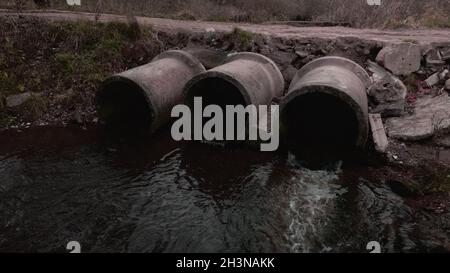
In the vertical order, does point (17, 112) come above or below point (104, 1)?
below

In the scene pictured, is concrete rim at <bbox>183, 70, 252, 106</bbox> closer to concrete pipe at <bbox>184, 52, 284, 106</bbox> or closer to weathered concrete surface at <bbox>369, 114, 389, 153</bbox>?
concrete pipe at <bbox>184, 52, 284, 106</bbox>

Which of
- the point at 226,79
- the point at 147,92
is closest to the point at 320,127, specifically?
the point at 226,79

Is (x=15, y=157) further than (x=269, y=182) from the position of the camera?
Yes

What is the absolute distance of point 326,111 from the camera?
10.5m

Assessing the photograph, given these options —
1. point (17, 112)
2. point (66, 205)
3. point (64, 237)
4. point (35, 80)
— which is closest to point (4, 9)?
point (35, 80)

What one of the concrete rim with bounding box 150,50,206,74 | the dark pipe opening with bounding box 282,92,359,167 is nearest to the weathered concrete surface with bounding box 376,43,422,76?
the dark pipe opening with bounding box 282,92,359,167

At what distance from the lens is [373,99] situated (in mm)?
10055

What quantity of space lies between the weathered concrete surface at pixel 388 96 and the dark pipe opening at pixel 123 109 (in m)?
5.30

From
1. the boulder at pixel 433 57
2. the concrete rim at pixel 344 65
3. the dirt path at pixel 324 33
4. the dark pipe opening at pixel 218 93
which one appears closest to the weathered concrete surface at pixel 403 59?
the boulder at pixel 433 57

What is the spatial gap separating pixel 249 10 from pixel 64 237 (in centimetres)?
1386

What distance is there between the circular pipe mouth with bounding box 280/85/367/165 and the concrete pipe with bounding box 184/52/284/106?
0.76m

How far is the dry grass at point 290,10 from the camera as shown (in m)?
15.1
